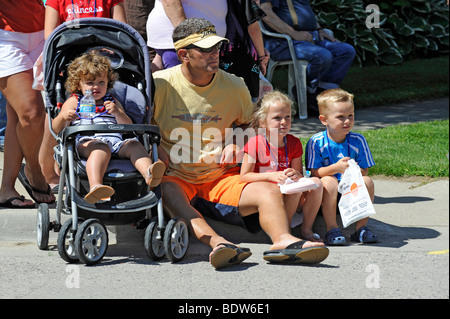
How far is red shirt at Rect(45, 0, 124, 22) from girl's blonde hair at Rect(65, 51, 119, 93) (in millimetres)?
758

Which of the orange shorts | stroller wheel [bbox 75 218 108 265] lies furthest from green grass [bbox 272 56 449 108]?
stroller wheel [bbox 75 218 108 265]

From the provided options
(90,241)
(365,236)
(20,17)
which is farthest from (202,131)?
(20,17)

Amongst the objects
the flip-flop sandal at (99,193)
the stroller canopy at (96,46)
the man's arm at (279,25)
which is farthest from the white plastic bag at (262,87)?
the man's arm at (279,25)

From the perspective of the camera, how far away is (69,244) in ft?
16.5

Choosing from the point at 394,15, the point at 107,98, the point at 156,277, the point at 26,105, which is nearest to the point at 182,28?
the point at 107,98

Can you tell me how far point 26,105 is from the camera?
6234 mm

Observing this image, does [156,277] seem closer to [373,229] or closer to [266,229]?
[266,229]

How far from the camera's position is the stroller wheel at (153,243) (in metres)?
5.12

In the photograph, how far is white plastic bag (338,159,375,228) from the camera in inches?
216

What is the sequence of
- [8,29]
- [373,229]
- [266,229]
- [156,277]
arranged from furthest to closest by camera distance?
[8,29]
[373,229]
[266,229]
[156,277]

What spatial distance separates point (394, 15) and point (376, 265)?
10388 mm

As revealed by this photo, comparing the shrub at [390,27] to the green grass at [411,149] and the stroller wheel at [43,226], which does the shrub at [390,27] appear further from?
the stroller wheel at [43,226]

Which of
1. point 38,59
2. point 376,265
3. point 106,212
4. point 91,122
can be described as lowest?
point 376,265

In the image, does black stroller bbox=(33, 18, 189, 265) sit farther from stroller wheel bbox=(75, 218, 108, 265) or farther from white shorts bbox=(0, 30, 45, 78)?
white shorts bbox=(0, 30, 45, 78)
